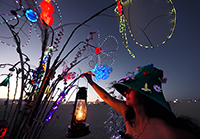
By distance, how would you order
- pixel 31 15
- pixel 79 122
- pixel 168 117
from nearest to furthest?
pixel 31 15 < pixel 168 117 < pixel 79 122

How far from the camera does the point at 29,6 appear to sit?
3.19 feet

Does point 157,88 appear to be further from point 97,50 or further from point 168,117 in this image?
point 97,50

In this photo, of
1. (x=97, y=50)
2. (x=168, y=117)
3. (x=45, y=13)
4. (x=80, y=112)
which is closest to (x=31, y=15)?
(x=45, y=13)

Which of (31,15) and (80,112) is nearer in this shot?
(31,15)

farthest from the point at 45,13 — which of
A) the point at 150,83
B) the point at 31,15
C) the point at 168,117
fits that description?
the point at 168,117

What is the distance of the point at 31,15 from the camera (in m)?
0.99

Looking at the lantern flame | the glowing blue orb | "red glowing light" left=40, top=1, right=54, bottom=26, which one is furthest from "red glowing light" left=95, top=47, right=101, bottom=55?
the lantern flame

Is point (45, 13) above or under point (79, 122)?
above

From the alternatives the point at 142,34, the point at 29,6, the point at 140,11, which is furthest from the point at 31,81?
the point at 140,11

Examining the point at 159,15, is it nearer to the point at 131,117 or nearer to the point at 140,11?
the point at 140,11

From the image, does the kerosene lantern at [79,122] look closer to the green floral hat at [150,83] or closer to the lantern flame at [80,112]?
the lantern flame at [80,112]

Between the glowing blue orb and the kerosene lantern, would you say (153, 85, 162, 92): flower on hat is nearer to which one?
the kerosene lantern

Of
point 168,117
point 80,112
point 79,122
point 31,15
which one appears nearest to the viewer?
point 31,15

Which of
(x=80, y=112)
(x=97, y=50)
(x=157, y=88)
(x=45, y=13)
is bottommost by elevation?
(x=80, y=112)
